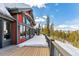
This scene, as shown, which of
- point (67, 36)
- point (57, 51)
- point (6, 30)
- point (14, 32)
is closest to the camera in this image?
point (57, 51)

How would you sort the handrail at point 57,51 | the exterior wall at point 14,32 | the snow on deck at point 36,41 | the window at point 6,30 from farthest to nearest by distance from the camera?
the window at point 6,30, the exterior wall at point 14,32, the snow on deck at point 36,41, the handrail at point 57,51

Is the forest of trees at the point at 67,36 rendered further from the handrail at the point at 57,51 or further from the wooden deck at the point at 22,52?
the wooden deck at the point at 22,52

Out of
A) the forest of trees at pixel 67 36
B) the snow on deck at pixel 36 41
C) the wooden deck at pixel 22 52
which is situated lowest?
the wooden deck at pixel 22 52

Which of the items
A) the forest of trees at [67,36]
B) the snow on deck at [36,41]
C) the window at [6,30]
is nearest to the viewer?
the forest of trees at [67,36]

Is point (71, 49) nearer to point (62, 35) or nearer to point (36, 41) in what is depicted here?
point (62, 35)

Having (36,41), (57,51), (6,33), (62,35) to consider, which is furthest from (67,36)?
(6,33)

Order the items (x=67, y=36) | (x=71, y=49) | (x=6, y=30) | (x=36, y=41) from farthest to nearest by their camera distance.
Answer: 1. (x=6, y=30)
2. (x=36, y=41)
3. (x=67, y=36)
4. (x=71, y=49)

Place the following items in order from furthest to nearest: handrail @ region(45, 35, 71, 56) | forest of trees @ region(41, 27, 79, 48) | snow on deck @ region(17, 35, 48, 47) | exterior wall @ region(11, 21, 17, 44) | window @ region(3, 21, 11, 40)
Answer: window @ region(3, 21, 11, 40) → exterior wall @ region(11, 21, 17, 44) → snow on deck @ region(17, 35, 48, 47) → forest of trees @ region(41, 27, 79, 48) → handrail @ region(45, 35, 71, 56)

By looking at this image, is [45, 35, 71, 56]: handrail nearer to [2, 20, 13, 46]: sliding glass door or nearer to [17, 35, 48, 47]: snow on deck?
[17, 35, 48, 47]: snow on deck

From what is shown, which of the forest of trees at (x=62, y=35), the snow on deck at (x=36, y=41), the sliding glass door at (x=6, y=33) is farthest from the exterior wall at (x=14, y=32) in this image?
the forest of trees at (x=62, y=35)

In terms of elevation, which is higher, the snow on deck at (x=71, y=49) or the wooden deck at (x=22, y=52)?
the snow on deck at (x=71, y=49)

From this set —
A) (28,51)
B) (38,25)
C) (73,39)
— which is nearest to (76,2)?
(73,39)

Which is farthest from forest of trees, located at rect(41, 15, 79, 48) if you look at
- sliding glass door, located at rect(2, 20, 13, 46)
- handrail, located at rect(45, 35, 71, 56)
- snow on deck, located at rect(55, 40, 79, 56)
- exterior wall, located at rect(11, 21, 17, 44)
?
sliding glass door, located at rect(2, 20, 13, 46)

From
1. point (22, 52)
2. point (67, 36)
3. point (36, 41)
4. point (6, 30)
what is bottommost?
point (22, 52)
